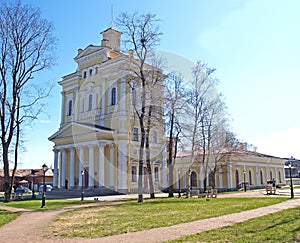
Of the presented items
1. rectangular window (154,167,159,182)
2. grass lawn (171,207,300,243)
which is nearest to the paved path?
grass lawn (171,207,300,243)

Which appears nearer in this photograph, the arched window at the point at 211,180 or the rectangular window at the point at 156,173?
the rectangular window at the point at 156,173

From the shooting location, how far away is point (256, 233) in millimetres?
8812

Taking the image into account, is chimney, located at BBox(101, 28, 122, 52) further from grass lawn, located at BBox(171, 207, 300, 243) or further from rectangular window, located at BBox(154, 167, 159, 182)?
grass lawn, located at BBox(171, 207, 300, 243)

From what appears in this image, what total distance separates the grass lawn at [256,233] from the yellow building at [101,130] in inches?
998

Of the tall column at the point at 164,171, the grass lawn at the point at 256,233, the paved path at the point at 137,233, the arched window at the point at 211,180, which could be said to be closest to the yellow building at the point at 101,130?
the tall column at the point at 164,171

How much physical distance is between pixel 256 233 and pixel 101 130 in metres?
28.2

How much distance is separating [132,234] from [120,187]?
86.0 ft

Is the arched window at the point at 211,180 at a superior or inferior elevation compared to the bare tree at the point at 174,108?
inferior

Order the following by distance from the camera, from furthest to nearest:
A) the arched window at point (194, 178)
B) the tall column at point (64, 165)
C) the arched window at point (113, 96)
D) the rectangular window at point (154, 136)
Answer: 1. the arched window at point (194, 178)
2. the rectangular window at point (154, 136)
3. the tall column at point (64, 165)
4. the arched window at point (113, 96)

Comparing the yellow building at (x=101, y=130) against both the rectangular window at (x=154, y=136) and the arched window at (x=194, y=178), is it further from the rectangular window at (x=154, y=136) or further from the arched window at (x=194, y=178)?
the arched window at (x=194, y=178)

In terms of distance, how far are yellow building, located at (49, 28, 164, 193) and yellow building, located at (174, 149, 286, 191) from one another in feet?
20.9

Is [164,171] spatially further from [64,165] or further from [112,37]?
[112,37]

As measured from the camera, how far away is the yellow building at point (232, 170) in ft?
137

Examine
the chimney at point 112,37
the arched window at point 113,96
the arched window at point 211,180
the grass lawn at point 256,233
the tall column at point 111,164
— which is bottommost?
the grass lawn at point 256,233
